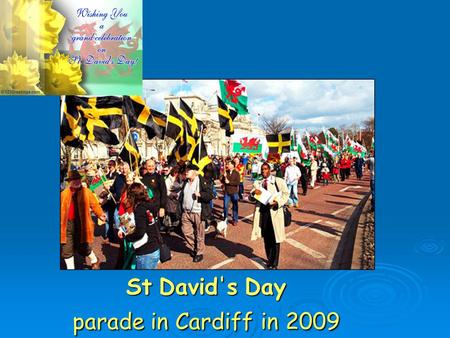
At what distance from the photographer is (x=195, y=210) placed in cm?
667

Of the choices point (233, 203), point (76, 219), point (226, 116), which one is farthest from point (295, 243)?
point (76, 219)

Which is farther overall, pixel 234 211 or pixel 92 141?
pixel 234 211

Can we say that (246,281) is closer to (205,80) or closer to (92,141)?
(205,80)

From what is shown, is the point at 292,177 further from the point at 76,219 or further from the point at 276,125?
the point at 76,219

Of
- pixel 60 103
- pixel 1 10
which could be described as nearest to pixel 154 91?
pixel 60 103

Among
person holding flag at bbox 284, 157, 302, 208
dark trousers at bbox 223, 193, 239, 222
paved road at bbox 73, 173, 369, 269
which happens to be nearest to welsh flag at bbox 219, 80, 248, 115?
paved road at bbox 73, 173, 369, 269

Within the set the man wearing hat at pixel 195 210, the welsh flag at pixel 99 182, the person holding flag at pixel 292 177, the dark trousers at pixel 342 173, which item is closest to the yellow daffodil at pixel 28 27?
the welsh flag at pixel 99 182

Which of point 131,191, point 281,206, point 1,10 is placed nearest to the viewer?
point 131,191

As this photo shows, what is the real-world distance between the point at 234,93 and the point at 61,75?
248 cm

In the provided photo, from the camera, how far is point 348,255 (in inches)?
257

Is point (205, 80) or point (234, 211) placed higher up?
point (205, 80)

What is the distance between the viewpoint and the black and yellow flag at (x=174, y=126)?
7156mm

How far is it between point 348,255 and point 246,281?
1663 millimetres

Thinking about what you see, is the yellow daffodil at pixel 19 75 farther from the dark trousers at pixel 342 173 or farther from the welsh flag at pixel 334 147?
the dark trousers at pixel 342 173
